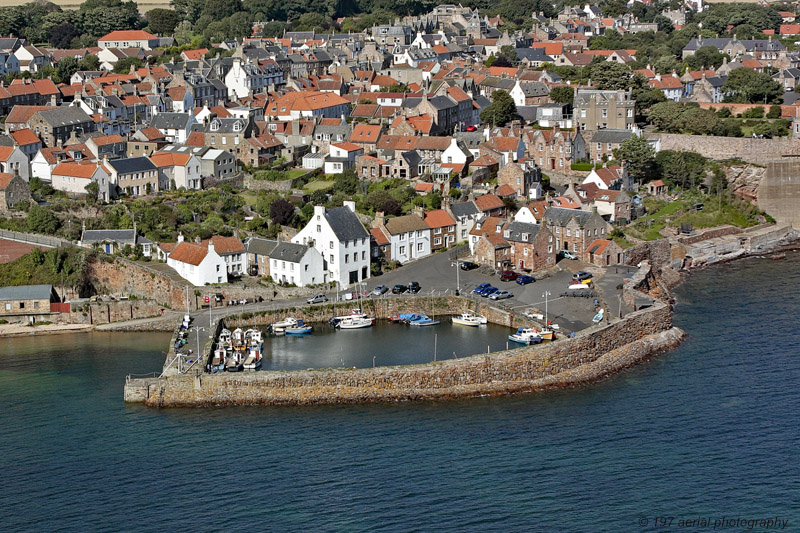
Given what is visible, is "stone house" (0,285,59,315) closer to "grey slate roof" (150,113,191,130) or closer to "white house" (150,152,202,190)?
"white house" (150,152,202,190)

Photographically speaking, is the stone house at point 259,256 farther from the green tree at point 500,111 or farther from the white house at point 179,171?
the green tree at point 500,111

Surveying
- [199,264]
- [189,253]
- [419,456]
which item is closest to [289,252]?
[199,264]

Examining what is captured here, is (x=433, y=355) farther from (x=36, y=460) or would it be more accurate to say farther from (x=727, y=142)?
(x=727, y=142)

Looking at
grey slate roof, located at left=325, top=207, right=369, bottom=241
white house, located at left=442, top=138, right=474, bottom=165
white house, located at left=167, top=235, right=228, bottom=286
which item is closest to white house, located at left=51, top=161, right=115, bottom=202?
white house, located at left=167, top=235, right=228, bottom=286

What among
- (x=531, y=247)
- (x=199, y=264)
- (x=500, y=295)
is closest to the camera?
(x=500, y=295)

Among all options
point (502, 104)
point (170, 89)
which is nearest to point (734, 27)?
point (502, 104)

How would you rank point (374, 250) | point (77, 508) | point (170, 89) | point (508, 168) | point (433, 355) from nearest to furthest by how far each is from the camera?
point (77, 508) → point (433, 355) → point (374, 250) → point (508, 168) → point (170, 89)

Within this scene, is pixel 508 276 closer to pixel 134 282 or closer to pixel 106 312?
pixel 134 282
